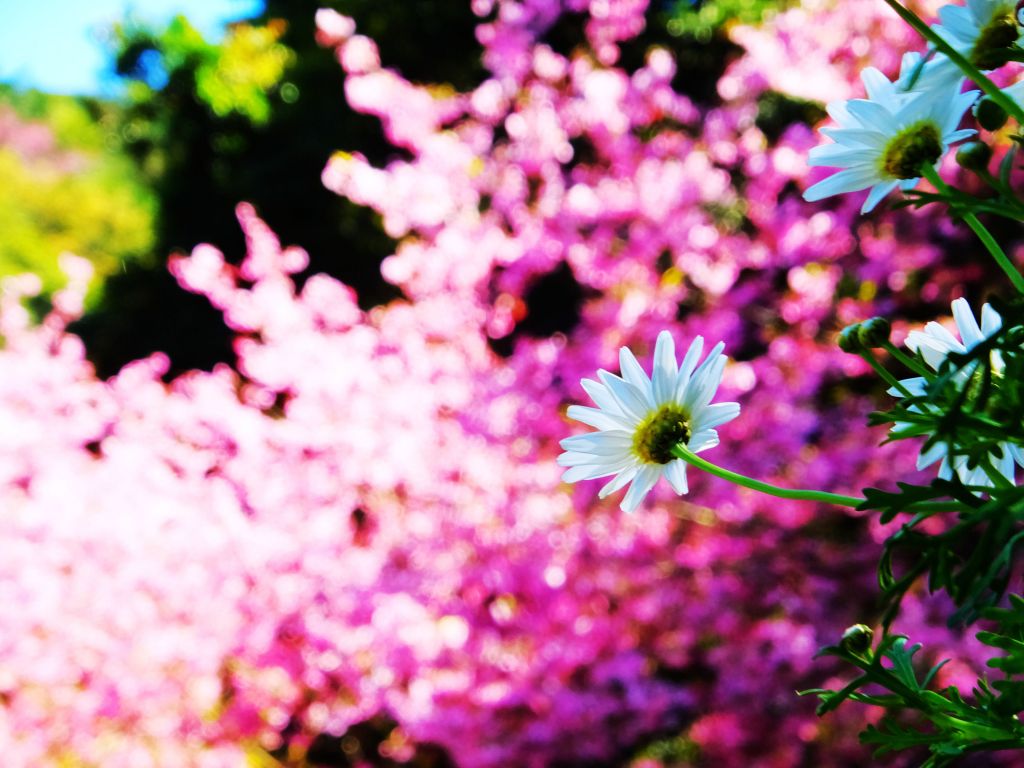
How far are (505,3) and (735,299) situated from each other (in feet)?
5.15

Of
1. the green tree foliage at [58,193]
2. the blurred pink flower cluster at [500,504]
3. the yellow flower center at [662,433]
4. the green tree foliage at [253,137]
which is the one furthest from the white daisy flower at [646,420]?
the green tree foliage at [58,193]

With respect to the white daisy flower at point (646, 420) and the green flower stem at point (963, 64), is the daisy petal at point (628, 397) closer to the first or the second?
the white daisy flower at point (646, 420)

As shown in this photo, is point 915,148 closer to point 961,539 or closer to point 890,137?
point 890,137

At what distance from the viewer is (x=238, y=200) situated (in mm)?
7047

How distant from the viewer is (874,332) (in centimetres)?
57

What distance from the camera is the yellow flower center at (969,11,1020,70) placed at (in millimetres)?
529

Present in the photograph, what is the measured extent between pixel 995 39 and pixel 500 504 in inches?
100

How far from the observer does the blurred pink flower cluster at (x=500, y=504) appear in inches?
116

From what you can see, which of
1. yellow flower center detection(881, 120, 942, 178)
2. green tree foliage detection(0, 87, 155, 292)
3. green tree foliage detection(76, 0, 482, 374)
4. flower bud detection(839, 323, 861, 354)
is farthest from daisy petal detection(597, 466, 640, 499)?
green tree foliage detection(0, 87, 155, 292)

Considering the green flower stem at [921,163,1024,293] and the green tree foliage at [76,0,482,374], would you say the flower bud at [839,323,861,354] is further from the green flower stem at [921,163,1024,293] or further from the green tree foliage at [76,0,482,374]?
the green tree foliage at [76,0,482,374]

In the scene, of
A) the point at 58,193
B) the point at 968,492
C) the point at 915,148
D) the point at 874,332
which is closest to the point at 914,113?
the point at 915,148

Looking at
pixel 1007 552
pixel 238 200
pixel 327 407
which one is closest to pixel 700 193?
pixel 327 407

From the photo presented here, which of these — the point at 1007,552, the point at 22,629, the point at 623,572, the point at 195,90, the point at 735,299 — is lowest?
the point at 1007,552

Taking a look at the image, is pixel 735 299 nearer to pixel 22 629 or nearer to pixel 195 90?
pixel 22 629
